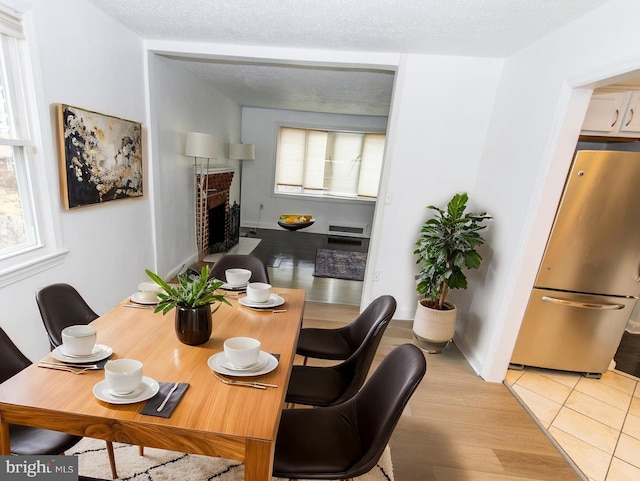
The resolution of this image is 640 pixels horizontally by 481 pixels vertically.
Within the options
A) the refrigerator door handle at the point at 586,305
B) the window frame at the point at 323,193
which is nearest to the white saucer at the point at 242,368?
the refrigerator door handle at the point at 586,305

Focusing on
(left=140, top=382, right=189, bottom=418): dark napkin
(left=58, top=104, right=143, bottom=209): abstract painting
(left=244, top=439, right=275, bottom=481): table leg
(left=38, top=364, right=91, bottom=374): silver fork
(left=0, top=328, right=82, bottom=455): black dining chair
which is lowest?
(left=0, top=328, right=82, bottom=455): black dining chair

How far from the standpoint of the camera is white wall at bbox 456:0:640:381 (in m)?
1.75

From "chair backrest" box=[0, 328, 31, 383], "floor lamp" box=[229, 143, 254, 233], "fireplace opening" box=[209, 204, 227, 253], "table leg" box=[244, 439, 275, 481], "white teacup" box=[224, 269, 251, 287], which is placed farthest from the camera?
"floor lamp" box=[229, 143, 254, 233]

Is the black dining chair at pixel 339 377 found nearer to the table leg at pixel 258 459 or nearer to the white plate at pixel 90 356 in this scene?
the table leg at pixel 258 459

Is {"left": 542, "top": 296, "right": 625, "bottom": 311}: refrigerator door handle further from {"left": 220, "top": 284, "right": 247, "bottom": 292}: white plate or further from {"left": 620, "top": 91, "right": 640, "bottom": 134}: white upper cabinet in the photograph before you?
{"left": 220, "top": 284, "right": 247, "bottom": 292}: white plate

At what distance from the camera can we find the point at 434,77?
2818 millimetres

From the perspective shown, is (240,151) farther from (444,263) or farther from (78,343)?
(78,343)

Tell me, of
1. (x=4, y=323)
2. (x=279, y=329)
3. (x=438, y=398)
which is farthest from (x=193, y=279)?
(x=438, y=398)

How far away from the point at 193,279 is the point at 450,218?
2.11m

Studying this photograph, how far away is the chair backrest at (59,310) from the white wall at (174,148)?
1.76 meters

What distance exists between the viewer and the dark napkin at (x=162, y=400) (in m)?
0.94

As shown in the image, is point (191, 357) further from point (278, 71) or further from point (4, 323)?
point (278, 71)

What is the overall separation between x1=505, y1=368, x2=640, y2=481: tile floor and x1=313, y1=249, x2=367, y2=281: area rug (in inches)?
93.5

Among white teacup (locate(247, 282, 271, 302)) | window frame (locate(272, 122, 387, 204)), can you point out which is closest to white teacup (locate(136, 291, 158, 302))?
white teacup (locate(247, 282, 271, 302))
